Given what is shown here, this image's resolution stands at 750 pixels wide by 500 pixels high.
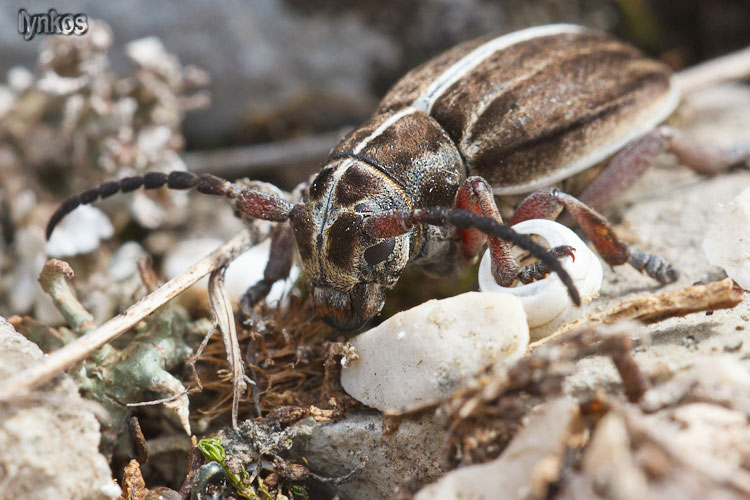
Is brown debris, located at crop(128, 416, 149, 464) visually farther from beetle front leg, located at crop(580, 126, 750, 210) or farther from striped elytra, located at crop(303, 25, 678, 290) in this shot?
beetle front leg, located at crop(580, 126, 750, 210)

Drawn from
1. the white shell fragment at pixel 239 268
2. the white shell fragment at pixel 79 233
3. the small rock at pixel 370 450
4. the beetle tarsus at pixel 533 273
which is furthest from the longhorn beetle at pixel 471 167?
the white shell fragment at pixel 79 233

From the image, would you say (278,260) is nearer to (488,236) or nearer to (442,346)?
(488,236)

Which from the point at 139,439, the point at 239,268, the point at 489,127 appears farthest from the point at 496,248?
the point at 139,439

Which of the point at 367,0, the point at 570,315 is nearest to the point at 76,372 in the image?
the point at 570,315

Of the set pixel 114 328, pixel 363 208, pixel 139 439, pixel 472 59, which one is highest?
pixel 472 59

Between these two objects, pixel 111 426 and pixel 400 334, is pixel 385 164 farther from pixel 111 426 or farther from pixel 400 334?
pixel 111 426

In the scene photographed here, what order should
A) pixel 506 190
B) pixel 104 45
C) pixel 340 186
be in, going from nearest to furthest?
pixel 340 186 < pixel 506 190 < pixel 104 45

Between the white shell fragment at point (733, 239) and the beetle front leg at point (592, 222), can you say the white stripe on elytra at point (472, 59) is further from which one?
the white shell fragment at point (733, 239)
